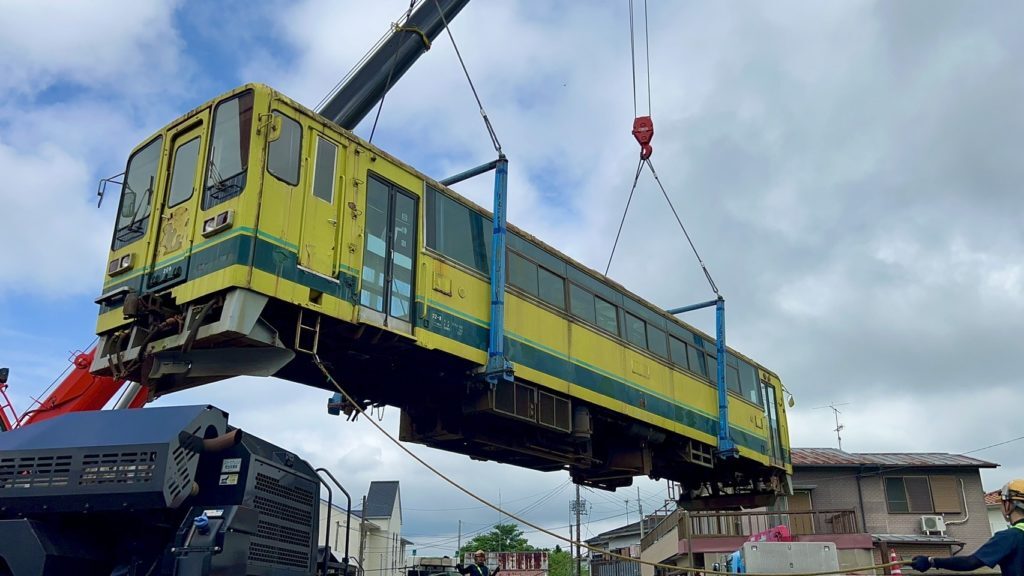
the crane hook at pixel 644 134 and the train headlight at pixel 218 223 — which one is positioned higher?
the crane hook at pixel 644 134

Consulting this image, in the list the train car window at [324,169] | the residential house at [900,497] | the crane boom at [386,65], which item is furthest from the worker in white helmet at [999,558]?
the residential house at [900,497]

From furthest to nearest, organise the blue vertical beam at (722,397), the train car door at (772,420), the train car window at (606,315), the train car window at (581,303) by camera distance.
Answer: the train car door at (772,420), the blue vertical beam at (722,397), the train car window at (606,315), the train car window at (581,303)

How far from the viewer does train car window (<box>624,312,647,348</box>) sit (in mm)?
13312

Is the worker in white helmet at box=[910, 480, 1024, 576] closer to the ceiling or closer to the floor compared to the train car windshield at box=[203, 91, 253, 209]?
closer to the floor

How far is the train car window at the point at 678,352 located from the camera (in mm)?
14594

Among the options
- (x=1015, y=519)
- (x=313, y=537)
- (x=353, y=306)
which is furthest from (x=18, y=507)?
(x=1015, y=519)

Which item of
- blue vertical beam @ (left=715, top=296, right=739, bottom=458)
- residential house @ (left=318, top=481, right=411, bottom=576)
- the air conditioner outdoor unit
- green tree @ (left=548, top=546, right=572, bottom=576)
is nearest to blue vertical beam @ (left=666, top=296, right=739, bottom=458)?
blue vertical beam @ (left=715, top=296, right=739, bottom=458)

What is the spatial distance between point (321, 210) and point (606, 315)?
5586 mm

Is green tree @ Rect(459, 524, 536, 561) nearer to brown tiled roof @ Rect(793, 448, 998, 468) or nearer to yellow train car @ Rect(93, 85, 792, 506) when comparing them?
brown tiled roof @ Rect(793, 448, 998, 468)

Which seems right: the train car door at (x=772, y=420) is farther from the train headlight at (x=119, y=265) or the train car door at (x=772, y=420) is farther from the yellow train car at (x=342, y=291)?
the train headlight at (x=119, y=265)

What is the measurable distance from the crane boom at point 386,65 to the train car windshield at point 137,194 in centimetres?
452

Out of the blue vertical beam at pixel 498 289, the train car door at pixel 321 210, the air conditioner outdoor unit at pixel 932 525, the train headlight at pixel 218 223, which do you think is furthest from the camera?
the air conditioner outdoor unit at pixel 932 525

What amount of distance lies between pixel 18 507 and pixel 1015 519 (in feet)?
19.4

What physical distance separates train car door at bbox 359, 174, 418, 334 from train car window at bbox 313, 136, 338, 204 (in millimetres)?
506
